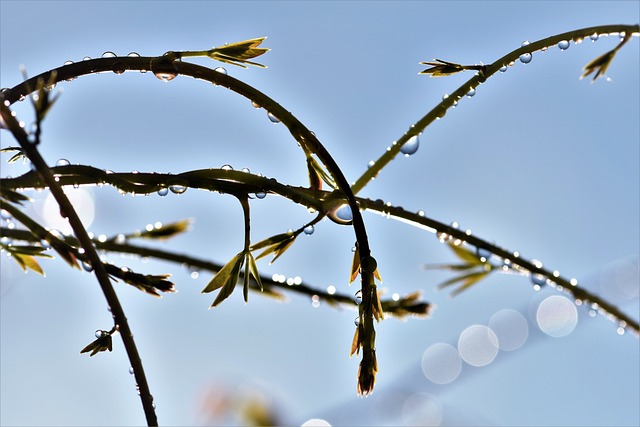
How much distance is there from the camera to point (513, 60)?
0.79 m

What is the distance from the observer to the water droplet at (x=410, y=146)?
2.52 ft

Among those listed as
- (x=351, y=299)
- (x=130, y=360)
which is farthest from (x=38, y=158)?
(x=351, y=299)

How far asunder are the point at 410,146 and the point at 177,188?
28 centimetres

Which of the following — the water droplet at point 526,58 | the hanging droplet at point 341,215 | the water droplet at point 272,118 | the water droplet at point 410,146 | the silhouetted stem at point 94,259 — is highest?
the water droplet at point 526,58

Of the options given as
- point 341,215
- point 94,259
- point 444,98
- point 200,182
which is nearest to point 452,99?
point 444,98

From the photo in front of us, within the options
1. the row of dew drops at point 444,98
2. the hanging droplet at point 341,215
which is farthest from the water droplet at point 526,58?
the hanging droplet at point 341,215

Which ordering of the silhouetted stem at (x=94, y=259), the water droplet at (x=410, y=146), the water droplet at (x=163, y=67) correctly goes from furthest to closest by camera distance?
1. the water droplet at (x=410, y=146)
2. the water droplet at (x=163, y=67)
3. the silhouetted stem at (x=94, y=259)

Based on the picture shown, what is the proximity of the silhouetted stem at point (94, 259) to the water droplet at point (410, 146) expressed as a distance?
0.36 m

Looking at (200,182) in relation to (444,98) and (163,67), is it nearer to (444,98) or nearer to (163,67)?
(163,67)

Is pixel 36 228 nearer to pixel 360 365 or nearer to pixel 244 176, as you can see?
pixel 244 176

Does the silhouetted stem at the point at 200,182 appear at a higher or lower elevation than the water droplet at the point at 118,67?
lower

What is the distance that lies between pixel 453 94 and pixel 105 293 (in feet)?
1.46

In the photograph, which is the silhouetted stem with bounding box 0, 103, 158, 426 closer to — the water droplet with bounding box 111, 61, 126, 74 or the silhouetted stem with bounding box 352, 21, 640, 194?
the water droplet with bounding box 111, 61, 126, 74

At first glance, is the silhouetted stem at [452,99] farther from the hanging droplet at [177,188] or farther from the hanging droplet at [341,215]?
the hanging droplet at [177,188]
